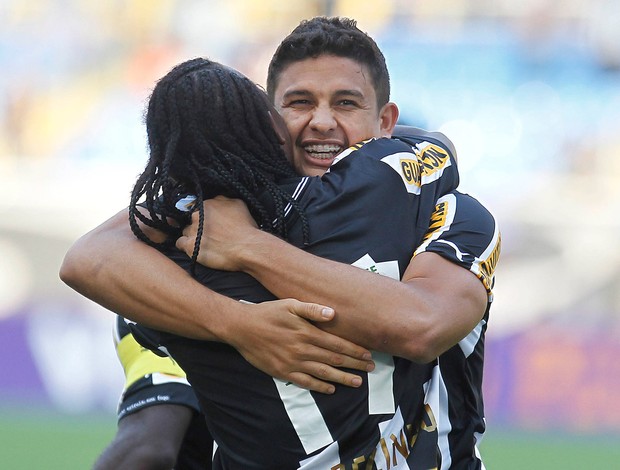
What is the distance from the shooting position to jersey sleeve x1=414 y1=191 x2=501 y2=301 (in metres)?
2.41

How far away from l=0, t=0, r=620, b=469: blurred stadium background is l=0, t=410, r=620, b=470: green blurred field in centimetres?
5

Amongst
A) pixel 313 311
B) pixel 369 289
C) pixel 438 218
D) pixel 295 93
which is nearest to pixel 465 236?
pixel 438 218

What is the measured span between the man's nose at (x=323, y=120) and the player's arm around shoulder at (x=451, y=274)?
1.41ft

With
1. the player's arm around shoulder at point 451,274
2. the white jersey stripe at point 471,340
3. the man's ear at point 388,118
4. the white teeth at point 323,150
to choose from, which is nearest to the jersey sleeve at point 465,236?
the player's arm around shoulder at point 451,274

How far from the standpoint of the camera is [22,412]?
9.80 m

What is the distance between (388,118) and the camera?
122 inches

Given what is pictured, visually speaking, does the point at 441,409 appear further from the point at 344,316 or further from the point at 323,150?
the point at 323,150

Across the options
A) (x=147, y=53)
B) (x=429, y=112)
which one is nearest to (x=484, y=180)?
(x=429, y=112)

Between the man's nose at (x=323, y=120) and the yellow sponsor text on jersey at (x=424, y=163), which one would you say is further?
the man's nose at (x=323, y=120)

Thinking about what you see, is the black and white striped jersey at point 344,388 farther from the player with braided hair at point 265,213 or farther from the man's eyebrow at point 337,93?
the man's eyebrow at point 337,93

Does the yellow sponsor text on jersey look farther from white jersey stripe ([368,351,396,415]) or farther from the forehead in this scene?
white jersey stripe ([368,351,396,415])

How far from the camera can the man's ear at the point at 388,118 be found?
10.1 feet

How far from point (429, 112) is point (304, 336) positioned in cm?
1059

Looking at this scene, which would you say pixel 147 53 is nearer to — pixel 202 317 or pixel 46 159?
pixel 46 159
